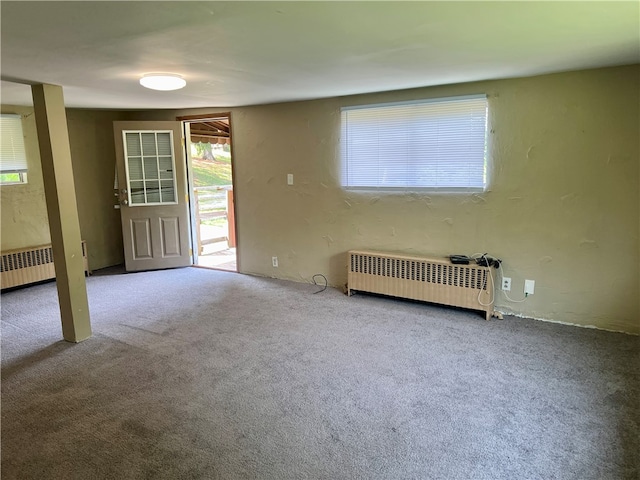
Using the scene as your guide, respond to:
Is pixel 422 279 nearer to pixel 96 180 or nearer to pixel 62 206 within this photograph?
pixel 62 206

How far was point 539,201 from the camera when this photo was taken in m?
3.49

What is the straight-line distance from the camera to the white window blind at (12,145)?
4.51m

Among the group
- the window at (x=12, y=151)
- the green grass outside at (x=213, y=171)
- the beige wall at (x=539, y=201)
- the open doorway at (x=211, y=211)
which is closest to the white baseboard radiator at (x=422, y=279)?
the beige wall at (x=539, y=201)

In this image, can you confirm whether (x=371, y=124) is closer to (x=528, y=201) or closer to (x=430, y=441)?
(x=528, y=201)

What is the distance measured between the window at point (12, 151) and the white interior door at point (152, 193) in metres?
0.99

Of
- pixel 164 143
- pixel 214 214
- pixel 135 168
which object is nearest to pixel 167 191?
pixel 135 168

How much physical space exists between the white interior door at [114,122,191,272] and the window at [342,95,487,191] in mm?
2419

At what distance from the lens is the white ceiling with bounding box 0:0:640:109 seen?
176cm

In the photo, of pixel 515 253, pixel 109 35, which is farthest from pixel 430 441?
pixel 109 35

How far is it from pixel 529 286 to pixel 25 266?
5.32 m

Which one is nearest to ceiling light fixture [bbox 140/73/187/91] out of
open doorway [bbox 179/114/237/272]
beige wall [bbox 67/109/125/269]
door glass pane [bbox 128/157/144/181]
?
open doorway [bbox 179/114/237/272]

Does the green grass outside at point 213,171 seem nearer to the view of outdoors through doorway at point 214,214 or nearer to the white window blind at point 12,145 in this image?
the view of outdoors through doorway at point 214,214

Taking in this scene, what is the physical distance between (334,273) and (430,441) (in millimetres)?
2695

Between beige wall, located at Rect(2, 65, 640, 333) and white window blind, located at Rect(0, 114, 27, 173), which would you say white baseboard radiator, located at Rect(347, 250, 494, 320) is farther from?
white window blind, located at Rect(0, 114, 27, 173)
